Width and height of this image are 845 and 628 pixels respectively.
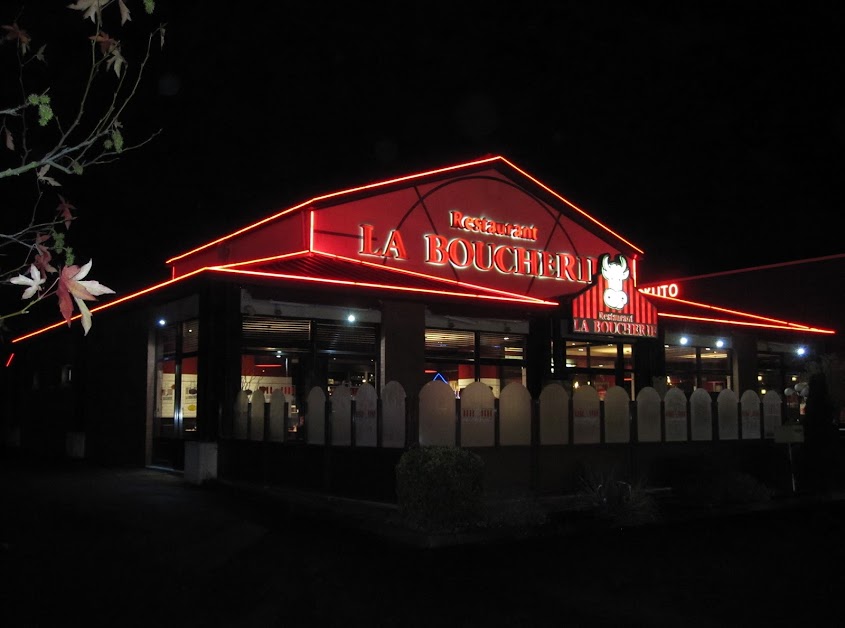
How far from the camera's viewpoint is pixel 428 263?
79.1 feet

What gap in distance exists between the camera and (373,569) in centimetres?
949

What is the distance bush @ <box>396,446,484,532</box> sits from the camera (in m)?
11.6

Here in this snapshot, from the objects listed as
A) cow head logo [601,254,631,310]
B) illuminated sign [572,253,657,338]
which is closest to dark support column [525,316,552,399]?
illuminated sign [572,253,657,338]

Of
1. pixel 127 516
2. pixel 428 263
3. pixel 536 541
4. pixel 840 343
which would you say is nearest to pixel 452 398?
pixel 536 541

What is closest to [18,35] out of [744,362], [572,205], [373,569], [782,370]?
[373,569]

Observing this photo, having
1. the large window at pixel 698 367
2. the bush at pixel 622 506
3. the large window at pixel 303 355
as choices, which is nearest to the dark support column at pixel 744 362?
the large window at pixel 698 367

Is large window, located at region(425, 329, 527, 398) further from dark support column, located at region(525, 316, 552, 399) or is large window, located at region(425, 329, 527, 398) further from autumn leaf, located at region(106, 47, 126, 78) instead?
autumn leaf, located at region(106, 47, 126, 78)

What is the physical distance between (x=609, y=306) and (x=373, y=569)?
13925 mm

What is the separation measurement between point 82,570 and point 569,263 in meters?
20.7

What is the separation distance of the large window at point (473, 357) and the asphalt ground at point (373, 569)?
885cm

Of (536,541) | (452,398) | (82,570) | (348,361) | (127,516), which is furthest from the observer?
(348,361)

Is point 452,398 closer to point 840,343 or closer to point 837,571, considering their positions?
point 837,571

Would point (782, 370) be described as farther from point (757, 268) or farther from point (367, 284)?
point (367, 284)

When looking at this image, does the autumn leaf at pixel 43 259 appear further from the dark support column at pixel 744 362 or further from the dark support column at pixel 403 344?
the dark support column at pixel 744 362
